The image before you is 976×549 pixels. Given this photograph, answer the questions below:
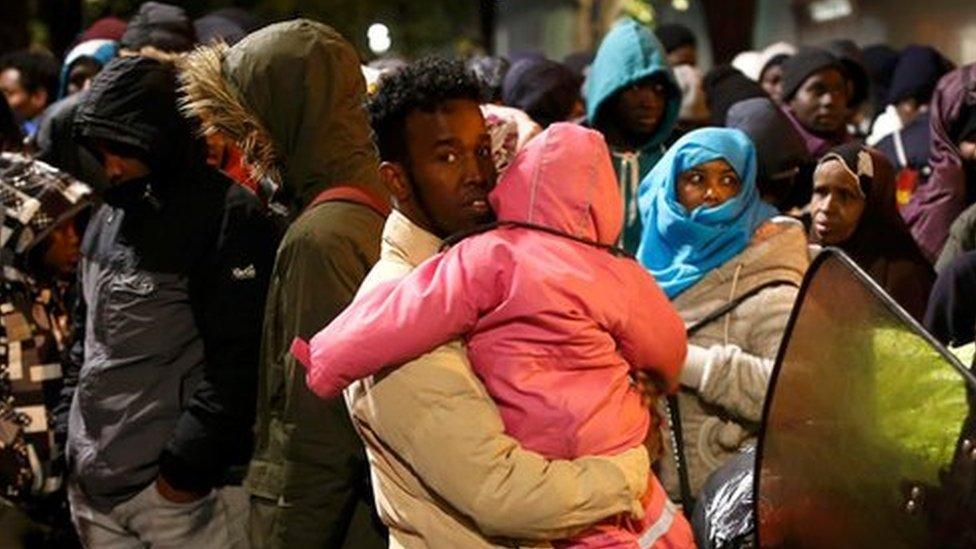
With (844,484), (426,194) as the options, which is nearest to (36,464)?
(426,194)

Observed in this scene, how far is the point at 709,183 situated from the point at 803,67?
13.8 feet

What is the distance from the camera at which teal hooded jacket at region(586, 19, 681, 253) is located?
867 cm

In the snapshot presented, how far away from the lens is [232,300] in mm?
5898

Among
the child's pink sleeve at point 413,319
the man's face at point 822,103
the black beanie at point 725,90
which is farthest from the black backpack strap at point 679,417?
the black beanie at point 725,90

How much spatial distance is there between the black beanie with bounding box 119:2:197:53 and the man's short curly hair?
5869mm

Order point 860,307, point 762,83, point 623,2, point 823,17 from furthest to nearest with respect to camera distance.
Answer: point 623,2
point 823,17
point 762,83
point 860,307

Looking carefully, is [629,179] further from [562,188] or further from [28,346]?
[562,188]

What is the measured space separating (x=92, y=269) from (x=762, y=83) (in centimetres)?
762

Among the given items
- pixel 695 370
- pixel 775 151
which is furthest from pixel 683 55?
pixel 695 370

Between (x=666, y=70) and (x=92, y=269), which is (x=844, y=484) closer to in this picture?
(x=92, y=269)

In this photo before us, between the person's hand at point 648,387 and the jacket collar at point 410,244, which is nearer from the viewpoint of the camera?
the person's hand at point 648,387

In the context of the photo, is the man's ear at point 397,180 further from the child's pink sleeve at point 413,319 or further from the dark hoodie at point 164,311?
the dark hoodie at point 164,311

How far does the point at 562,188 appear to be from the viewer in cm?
427

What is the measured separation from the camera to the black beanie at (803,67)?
1049 cm
